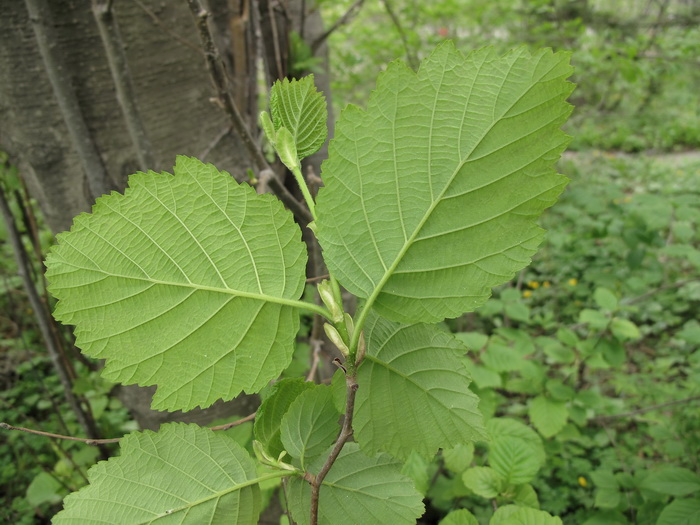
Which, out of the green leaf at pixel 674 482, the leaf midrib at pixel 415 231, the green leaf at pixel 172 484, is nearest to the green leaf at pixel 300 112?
the leaf midrib at pixel 415 231

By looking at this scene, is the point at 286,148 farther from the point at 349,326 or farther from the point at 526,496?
the point at 526,496

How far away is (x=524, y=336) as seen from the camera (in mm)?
2355

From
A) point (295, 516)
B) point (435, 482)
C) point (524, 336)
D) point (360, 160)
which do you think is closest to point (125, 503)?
point (295, 516)

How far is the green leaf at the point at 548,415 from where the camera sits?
6.78ft

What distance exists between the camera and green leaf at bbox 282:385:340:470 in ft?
1.84

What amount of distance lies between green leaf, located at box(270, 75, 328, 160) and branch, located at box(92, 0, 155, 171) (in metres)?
0.92

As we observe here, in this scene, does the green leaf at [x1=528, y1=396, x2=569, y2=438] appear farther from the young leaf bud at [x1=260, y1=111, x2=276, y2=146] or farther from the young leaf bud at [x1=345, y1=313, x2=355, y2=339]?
the young leaf bud at [x1=260, y1=111, x2=276, y2=146]

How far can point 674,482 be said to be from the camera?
1.44 metres

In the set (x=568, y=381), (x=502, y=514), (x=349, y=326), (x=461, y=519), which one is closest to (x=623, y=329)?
(x=568, y=381)

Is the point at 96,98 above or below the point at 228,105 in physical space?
above

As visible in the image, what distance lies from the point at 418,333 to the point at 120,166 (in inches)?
52.7

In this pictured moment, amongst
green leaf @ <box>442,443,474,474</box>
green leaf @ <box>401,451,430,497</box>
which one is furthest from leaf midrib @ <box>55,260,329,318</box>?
green leaf @ <box>442,443,474,474</box>

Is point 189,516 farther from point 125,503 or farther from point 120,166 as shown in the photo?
point 120,166

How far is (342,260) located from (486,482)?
108 centimetres
